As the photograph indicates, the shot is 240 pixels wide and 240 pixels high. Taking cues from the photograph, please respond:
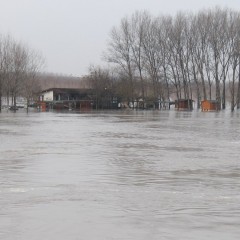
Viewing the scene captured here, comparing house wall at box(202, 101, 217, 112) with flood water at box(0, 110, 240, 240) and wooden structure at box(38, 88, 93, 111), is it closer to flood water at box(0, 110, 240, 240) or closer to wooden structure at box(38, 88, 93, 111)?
wooden structure at box(38, 88, 93, 111)

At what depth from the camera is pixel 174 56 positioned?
7981 centimetres

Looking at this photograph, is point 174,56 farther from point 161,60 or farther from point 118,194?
point 118,194

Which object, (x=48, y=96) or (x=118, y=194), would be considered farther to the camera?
(x=48, y=96)

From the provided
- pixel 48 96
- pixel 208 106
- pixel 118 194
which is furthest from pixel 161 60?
pixel 118 194

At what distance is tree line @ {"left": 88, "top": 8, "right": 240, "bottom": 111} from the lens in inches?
2899

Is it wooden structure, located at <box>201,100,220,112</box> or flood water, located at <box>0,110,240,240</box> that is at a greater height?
wooden structure, located at <box>201,100,220,112</box>

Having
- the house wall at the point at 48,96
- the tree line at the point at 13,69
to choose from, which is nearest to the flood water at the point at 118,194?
the tree line at the point at 13,69

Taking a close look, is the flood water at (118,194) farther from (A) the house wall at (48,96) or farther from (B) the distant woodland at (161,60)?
(A) the house wall at (48,96)

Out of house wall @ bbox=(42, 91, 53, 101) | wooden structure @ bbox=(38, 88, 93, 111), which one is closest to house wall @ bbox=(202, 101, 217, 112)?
wooden structure @ bbox=(38, 88, 93, 111)

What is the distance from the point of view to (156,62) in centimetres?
8200

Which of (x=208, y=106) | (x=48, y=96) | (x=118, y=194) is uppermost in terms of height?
(x=48, y=96)

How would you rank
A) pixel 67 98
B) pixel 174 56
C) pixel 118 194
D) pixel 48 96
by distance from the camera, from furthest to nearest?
pixel 48 96
pixel 67 98
pixel 174 56
pixel 118 194

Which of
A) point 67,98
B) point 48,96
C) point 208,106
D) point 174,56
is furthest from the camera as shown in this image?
point 48,96

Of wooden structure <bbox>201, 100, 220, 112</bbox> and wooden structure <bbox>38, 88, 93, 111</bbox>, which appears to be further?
wooden structure <bbox>38, 88, 93, 111</bbox>
